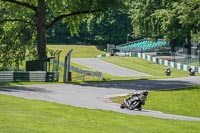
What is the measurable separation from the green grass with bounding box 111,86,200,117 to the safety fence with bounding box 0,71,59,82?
9896 mm

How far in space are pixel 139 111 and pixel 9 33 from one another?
25.3m

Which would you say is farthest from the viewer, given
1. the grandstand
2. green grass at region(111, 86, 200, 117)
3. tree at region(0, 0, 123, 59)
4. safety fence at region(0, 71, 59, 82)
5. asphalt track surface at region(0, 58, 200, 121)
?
the grandstand

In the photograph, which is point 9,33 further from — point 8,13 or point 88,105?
point 88,105

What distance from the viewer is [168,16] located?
7675 centimetres

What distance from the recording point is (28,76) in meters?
38.5

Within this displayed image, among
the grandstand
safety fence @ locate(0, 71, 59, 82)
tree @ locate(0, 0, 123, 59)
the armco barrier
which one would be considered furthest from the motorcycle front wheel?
the grandstand

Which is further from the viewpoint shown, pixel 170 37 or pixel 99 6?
pixel 170 37

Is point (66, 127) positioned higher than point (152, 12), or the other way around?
point (152, 12)

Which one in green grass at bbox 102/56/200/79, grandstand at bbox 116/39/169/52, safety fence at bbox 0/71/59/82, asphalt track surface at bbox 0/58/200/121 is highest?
grandstand at bbox 116/39/169/52

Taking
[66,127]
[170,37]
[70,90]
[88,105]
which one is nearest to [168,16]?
[170,37]

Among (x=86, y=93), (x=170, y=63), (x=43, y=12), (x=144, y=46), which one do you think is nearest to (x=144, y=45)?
(x=144, y=46)

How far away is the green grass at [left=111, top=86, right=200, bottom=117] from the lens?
2752 cm

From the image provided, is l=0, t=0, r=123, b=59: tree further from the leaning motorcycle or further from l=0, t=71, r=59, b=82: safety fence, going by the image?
the leaning motorcycle

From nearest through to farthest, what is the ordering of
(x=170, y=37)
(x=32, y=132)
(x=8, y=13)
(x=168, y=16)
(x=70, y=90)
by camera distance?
(x=32, y=132) → (x=70, y=90) → (x=8, y=13) → (x=168, y=16) → (x=170, y=37)
